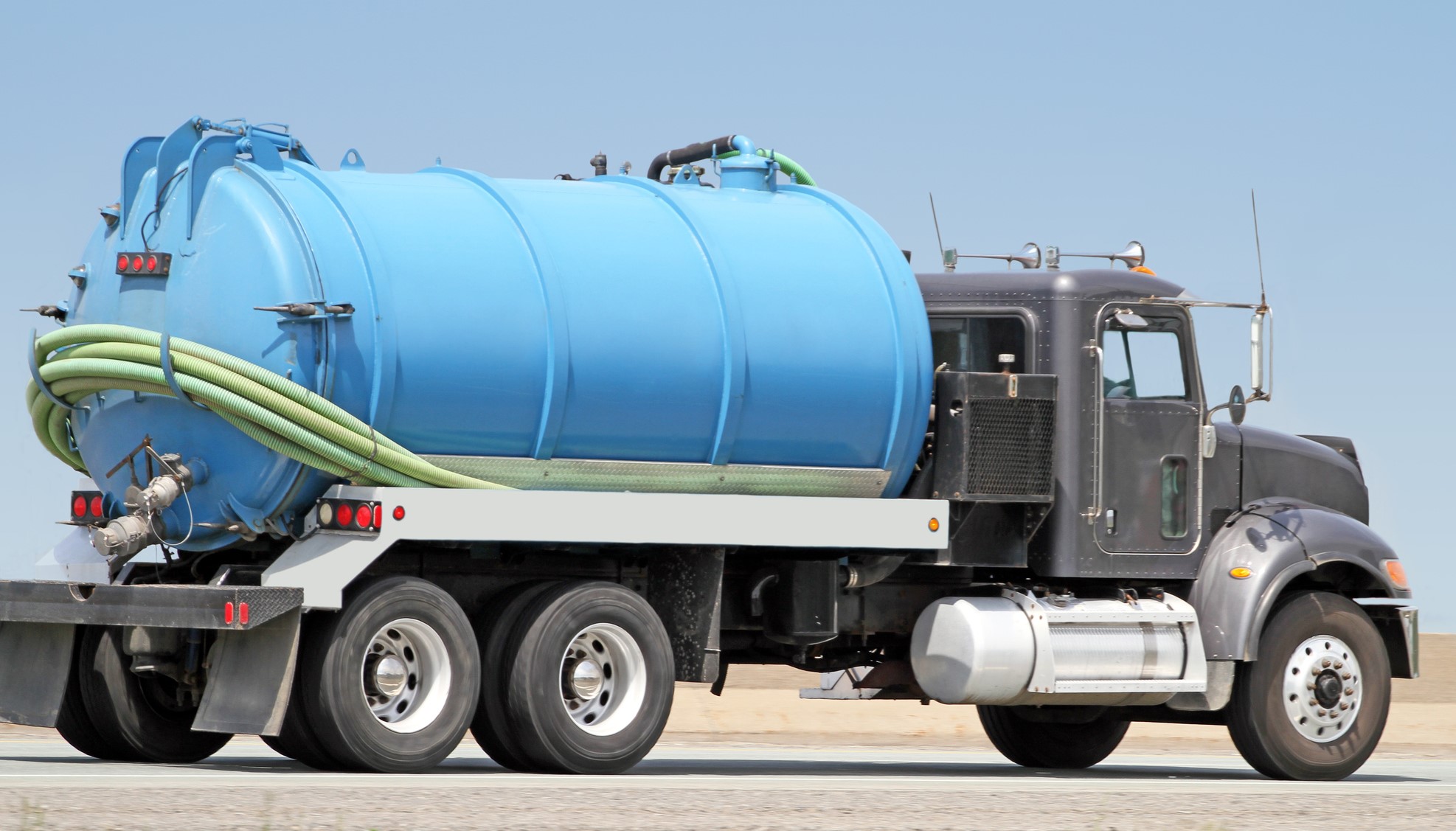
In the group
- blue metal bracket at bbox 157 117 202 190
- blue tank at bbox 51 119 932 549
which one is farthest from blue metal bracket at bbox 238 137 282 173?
blue metal bracket at bbox 157 117 202 190

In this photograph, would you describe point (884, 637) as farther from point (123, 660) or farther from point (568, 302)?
point (123, 660)

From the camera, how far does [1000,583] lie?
13.7 metres

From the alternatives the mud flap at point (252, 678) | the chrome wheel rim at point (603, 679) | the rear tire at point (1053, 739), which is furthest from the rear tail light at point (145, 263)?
the rear tire at point (1053, 739)

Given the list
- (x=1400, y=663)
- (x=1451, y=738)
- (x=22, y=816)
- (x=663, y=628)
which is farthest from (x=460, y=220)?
(x=1451, y=738)

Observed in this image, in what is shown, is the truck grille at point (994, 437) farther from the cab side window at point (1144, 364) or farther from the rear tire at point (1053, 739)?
the rear tire at point (1053, 739)

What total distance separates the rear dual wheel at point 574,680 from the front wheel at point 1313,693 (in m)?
3.86

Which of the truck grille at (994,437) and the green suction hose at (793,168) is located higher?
the green suction hose at (793,168)

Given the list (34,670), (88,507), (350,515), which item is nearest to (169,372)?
(350,515)

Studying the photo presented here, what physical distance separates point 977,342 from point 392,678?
450 cm

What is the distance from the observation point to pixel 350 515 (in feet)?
36.8

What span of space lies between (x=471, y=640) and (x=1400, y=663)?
20.9 feet

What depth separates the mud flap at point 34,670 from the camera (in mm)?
12070

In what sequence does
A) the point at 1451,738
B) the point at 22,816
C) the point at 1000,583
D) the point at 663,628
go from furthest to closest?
the point at 1451,738 → the point at 1000,583 → the point at 663,628 → the point at 22,816

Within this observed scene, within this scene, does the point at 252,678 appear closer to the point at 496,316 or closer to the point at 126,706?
the point at 126,706
